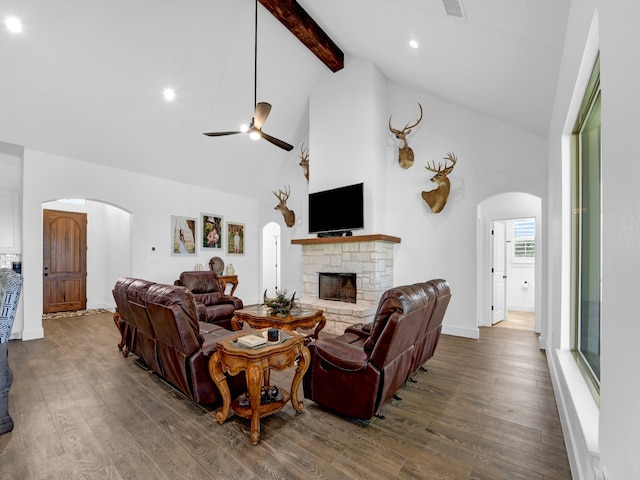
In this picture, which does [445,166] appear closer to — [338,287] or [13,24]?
[338,287]

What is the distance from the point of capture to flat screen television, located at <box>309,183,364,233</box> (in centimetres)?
536

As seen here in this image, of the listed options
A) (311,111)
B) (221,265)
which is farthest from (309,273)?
(311,111)

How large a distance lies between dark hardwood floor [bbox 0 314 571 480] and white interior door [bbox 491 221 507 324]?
2.57 meters

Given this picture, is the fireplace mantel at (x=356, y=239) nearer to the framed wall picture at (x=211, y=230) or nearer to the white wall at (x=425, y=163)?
the white wall at (x=425, y=163)

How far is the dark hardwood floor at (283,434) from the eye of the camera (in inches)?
73.0

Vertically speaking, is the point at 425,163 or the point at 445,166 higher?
the point at 425,163

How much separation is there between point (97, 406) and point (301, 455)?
1.94 metres

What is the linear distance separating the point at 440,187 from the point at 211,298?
4.40 metres

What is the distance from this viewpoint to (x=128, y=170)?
588 centimetres

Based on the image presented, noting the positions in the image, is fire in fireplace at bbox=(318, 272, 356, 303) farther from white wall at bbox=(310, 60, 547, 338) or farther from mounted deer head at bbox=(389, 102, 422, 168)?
mounted deer head at bbox=(389, 102, 422, 168)

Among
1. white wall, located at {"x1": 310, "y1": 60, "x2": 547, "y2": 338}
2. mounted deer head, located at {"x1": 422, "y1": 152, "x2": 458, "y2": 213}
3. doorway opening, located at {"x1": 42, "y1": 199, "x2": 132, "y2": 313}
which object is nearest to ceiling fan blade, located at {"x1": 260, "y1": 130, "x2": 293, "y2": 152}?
white wall, located at {"x1": 310, "y1": 60, "x2": 547, "y2": 338}

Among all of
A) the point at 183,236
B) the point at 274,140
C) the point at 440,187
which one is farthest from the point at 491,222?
the point at 183,236

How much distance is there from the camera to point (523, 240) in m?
7.02

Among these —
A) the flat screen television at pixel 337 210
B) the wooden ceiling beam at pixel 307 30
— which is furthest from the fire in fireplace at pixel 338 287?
the wooden ceiling beam at pixel 307 30
